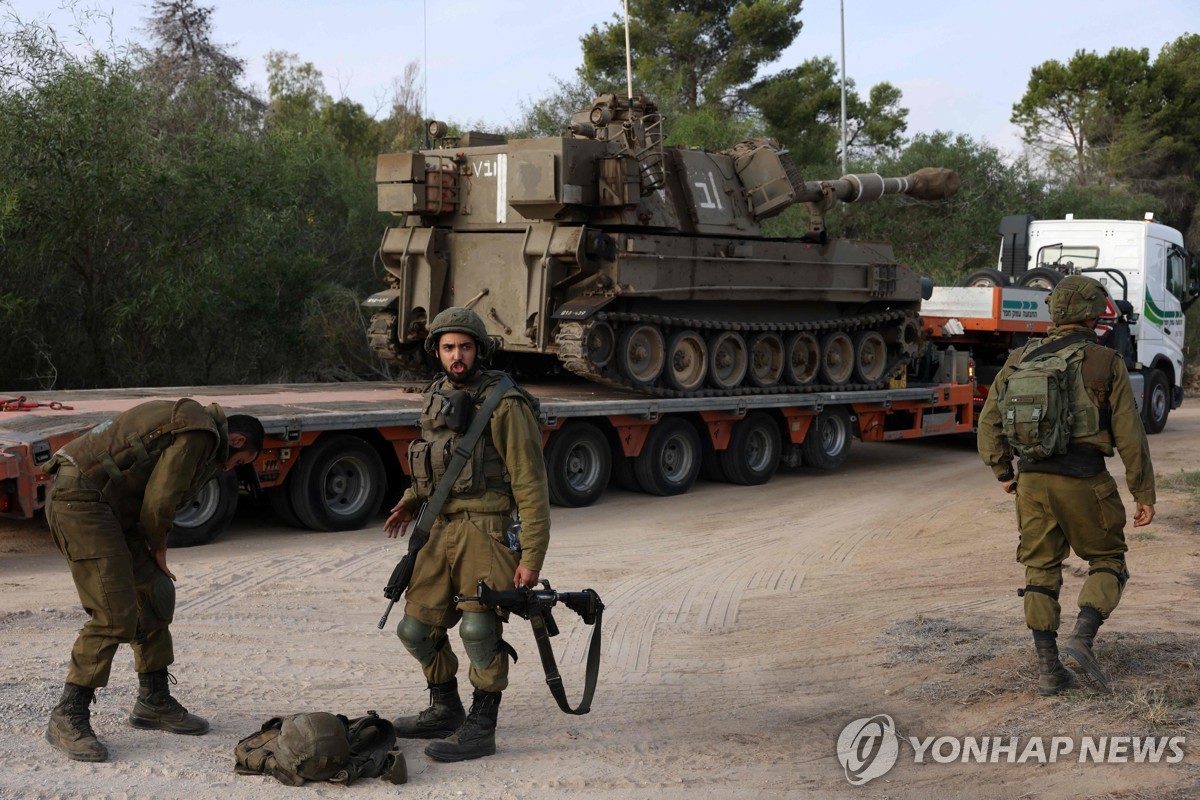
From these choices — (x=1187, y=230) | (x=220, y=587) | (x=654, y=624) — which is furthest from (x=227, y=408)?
(x=1187, y=230)

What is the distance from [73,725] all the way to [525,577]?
6.02ft

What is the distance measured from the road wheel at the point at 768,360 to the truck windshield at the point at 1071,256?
5.54 m

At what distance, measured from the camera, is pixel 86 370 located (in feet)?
52.6

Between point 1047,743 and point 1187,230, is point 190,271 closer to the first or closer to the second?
point 1047,743

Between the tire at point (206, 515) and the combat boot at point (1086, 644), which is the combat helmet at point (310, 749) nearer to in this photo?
the combat boot at point (1086, 644)

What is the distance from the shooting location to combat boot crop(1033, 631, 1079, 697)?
19.5 ft

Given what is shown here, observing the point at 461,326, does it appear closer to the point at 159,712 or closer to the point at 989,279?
the point at 159,712

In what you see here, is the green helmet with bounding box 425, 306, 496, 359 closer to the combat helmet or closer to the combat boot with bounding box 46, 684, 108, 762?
the combat helmet

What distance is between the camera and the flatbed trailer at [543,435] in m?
9.66

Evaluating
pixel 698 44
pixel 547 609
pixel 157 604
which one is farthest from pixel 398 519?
pixel 698 44

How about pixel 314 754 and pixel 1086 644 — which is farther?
pixel 1086 644

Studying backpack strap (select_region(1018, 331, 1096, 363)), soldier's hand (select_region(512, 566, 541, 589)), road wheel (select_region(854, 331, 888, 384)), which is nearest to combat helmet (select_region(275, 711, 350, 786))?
soldier's hand (select_region(512, 566, 541, 589))

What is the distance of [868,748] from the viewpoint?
5.48 meters

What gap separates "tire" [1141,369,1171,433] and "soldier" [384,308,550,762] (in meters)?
15.1
